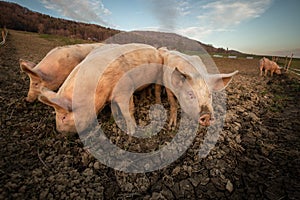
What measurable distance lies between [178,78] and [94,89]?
1480 millimetres

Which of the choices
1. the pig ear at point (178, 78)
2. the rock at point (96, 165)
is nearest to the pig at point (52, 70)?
the rock at point (96, 165)

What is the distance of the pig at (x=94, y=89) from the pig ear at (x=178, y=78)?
2.55ft

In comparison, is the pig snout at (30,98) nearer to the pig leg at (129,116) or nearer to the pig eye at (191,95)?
the pig leg at (129,116)

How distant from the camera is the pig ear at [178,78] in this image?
299cm

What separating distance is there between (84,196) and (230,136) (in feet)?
9.98

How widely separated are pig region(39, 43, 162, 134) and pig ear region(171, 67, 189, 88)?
78cm

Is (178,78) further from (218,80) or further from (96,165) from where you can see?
(96,165)

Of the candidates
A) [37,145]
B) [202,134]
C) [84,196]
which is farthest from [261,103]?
[37,145]

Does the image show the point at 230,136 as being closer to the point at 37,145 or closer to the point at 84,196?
the point at 84,196

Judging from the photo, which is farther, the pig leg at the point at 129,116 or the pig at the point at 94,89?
the pig leg at the point at 129,116

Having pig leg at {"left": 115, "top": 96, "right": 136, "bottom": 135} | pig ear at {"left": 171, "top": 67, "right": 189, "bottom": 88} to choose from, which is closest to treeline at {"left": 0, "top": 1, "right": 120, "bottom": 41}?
pig leg at {"left": 115, "top": 96, "right": 136, "bottom": 135}

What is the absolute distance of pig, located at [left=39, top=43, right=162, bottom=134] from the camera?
279 cm

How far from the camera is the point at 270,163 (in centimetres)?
300

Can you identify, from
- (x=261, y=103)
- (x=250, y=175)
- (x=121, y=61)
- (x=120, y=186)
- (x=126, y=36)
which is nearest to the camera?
(x=120, y=186)
